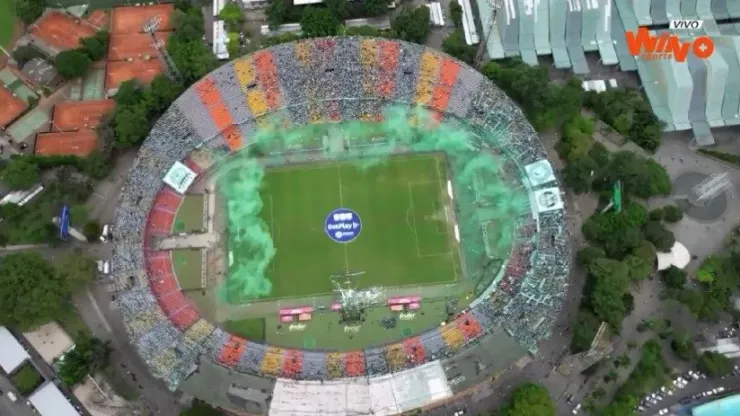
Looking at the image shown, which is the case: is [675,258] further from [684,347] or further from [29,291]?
[29,291]

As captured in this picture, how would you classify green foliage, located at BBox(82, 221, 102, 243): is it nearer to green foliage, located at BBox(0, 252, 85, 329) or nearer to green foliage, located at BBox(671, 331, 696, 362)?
green foliage, located at BBox(0, 252, 85, 329)

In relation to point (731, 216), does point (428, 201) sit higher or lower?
higher

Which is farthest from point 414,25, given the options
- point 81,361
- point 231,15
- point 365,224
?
point 81,361

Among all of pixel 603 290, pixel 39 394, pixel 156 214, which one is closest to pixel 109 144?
pixel 156 214

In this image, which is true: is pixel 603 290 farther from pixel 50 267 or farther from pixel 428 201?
pixel 50 267

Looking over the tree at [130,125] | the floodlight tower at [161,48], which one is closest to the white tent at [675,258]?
the floodlight tower at [161,48]

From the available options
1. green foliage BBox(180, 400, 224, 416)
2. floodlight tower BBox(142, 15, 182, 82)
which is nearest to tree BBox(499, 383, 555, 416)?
green foliage BBox(180, 400, 224, 416)
